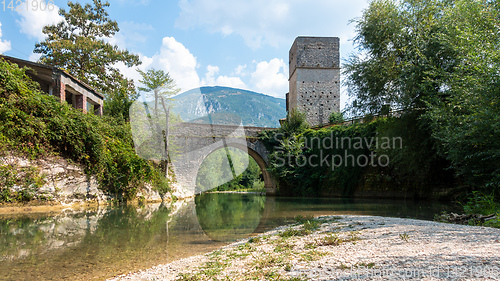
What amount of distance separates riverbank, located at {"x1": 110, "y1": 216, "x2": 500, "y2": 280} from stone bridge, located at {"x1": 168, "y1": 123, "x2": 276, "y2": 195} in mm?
14042

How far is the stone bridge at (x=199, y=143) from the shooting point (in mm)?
17781

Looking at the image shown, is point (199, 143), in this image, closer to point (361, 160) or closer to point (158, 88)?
point (158, 88)

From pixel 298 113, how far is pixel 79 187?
1328 cm

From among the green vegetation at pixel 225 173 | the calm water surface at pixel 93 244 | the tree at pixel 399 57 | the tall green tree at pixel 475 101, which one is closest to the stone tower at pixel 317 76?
the green vegetation at pixel 225 173

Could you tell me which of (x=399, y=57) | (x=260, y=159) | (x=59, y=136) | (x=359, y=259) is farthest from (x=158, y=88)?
(x=359, y=259)

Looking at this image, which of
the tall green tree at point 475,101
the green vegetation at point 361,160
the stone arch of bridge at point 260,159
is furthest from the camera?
the stone arch of bridge at point 260,159

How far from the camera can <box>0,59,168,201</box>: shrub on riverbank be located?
757cm

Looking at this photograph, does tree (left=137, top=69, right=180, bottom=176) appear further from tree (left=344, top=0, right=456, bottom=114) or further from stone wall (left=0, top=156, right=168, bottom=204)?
tree (left=344, top=0, right=456, bottom=114)

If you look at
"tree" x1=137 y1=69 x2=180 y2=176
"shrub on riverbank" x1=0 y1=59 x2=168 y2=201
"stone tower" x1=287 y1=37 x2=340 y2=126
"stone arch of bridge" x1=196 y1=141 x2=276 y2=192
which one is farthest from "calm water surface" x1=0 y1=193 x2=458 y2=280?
"stone tower" x1=287 y1=37 x2=340 y2=126

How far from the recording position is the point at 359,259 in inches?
103

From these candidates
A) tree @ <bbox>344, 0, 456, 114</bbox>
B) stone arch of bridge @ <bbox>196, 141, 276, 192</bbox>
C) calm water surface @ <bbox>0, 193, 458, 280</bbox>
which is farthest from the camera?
stone arch of bridge @ <bbox>196, 141, 276, 192</bbox>

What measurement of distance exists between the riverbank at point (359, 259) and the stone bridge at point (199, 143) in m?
14.0

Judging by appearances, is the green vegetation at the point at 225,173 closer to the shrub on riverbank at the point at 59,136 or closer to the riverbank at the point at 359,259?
the shrub on riverbank at the point at 59,136

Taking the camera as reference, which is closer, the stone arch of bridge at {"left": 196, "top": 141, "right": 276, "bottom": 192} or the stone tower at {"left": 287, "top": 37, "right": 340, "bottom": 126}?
the stone arch of bridge at {"left": 196, "top": 141, "right": 276, "bottom": 192}
